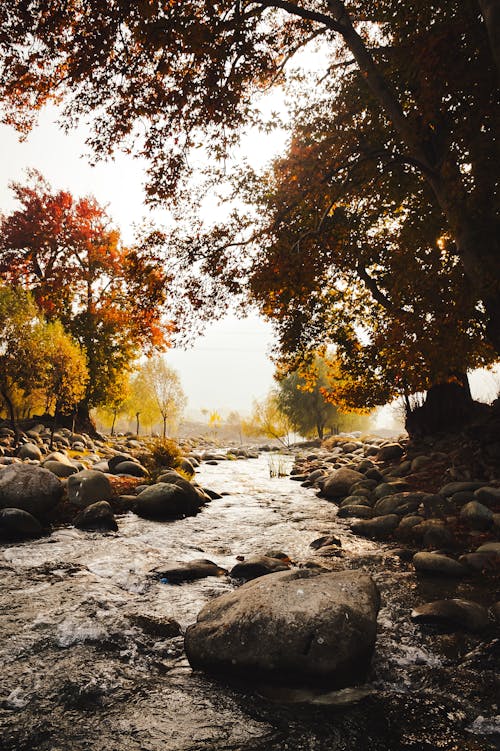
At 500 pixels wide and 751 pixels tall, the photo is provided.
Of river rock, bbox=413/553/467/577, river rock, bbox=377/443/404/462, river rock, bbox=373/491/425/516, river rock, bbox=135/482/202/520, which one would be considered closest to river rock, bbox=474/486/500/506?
river rock, bbox=373/491/425/516

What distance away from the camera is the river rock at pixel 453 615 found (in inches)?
141

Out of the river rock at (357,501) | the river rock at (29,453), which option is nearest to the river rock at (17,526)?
the river rock at (357,501)

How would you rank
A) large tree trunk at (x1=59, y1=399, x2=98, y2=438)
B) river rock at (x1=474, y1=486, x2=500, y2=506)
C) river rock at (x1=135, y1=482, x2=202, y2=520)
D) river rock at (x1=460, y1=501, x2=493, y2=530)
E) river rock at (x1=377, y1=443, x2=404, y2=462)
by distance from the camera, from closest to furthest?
river rock at (x1=460, y1=501, x2=493, y2=530) → river rock at (x1=474, y1=486, x2=500, y2=506) → river rock at (x1=135, y1=482, x2=202, y2=520) → river rock at (x1=377, y1=443, x2=404, y2=462) → large tree trunk at (x1=59, y1=399, x2=98, y2=438)

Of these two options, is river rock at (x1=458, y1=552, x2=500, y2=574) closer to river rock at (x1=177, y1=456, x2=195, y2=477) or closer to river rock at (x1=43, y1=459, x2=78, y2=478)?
river rock at (x1=43, y1=459, x2=78, y2=478)

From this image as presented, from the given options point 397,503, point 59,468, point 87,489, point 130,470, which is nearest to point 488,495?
point 397,503

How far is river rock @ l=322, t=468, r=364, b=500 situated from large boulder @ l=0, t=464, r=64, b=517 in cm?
659

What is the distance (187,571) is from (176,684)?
7.18 feet

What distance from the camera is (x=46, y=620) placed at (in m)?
3.78

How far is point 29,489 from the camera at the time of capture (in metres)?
7.38

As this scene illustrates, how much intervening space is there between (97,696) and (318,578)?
1901mm

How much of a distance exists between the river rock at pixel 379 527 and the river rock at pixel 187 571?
279 centimetres

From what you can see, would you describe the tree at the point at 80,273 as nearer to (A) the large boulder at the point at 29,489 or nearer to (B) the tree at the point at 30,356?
(B) the tree at the point at 30,356

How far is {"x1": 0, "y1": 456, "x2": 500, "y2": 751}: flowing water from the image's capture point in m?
2.38

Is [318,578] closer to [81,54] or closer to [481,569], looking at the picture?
[481,569]
